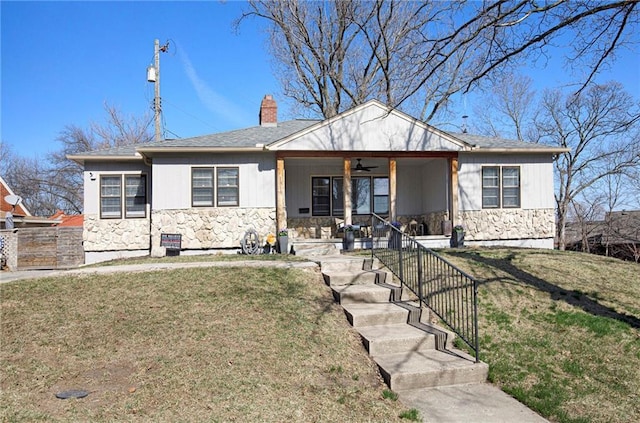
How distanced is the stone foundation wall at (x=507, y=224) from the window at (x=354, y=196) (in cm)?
293

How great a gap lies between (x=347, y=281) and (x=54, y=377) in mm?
4330

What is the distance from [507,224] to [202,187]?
900 centimetres

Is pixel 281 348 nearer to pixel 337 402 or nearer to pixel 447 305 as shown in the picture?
pixel 337 402

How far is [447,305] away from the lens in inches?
269

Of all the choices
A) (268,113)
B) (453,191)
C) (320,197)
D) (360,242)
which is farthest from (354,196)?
(268,113)

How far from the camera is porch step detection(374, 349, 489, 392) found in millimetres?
4797

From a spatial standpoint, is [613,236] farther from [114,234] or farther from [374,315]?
[114,234]

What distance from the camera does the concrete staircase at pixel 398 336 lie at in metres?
4.91

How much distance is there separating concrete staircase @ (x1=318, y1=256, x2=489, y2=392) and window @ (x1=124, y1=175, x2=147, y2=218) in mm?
7483

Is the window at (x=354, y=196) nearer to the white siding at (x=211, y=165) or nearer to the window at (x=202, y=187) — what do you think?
the white siding at (x=211, y=165)

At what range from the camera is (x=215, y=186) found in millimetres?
12453

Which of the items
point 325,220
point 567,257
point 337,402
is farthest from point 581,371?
point 325,220

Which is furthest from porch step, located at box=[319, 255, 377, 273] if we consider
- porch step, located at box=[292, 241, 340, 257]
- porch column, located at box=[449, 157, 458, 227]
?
porch column, located at box=[449, 157, 458, 227]

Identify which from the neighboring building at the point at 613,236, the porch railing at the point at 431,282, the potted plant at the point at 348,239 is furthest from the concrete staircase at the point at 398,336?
the neighboring building at the point at 613,236
